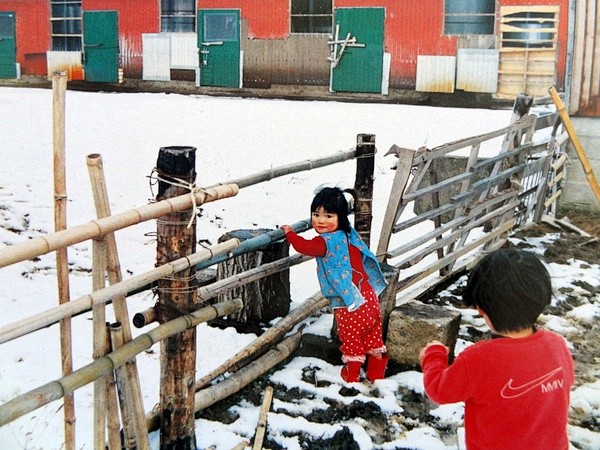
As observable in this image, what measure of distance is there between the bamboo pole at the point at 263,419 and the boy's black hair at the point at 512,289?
5.47 feet

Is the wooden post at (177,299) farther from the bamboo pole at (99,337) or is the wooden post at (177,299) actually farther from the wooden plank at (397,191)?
the wooden plank at (397,191)

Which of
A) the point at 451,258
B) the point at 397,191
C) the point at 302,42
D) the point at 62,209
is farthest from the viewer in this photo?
the point at 302,42

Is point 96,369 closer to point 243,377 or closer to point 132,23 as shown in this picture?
point 243,377

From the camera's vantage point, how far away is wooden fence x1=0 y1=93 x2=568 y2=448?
2646 millimetres

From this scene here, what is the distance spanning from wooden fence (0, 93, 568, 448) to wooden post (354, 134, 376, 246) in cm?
1

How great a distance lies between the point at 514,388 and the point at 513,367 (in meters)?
0.07

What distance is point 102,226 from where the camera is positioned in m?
2.73

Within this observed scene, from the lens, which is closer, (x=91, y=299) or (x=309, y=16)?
(x=91, y=299)

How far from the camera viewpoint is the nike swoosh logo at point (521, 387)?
2344 millimetres

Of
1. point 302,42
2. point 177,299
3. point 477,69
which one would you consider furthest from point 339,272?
point 302,42

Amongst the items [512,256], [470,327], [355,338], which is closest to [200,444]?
[355,338]

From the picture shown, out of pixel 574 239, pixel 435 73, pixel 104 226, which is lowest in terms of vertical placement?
pixel 574 239

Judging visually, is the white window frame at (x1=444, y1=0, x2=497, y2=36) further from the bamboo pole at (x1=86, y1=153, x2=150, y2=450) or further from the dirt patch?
the bamboo pole at (x1=86, y1=153, x2=150, y2=450)

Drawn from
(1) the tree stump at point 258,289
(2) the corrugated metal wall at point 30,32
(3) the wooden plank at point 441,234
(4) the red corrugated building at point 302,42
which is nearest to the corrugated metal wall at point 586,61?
(3) the wooden plank at point 441,234
